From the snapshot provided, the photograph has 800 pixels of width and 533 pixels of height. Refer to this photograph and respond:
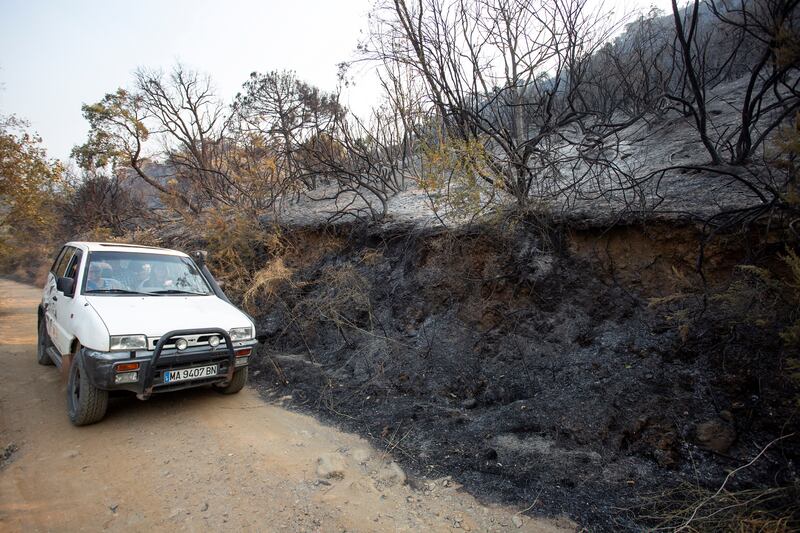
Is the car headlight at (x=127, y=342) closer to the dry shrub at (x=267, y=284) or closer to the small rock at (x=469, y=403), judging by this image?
the small rock at (x=469, y=403)

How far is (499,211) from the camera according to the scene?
5332mm

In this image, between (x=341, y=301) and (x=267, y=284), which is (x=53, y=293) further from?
(x=341, y=301)

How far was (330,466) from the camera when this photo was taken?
10.6 feet

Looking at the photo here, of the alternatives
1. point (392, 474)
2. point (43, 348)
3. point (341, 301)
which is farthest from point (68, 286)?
point (392, 474)

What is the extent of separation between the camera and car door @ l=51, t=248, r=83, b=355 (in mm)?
4090

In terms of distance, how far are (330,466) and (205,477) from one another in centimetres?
95

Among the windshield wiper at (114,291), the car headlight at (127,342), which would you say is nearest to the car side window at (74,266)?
the windshield wiper at (114,291)

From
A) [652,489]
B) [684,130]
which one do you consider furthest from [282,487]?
[684,130]

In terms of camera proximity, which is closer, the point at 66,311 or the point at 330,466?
the point at 330,466

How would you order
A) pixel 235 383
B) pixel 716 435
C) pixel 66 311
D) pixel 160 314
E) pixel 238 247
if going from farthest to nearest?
pixel 238 247, pixel 235 383, pixel 66 311, pixel 160 314, pixel 716 435

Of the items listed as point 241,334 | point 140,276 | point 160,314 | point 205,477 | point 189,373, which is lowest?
point 205,477

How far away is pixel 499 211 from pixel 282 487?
4096 mm

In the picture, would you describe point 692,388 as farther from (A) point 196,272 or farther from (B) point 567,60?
(A) point 196,272

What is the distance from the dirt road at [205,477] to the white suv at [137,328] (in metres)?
0.39
